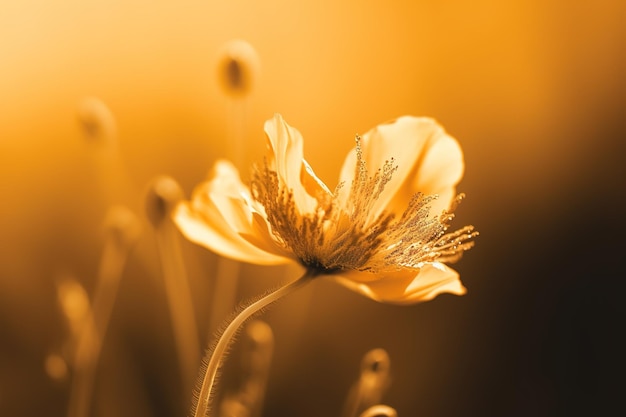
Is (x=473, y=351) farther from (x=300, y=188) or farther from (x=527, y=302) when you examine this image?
(x=300, y=188)

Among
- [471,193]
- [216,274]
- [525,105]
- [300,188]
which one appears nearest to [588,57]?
[525,105]

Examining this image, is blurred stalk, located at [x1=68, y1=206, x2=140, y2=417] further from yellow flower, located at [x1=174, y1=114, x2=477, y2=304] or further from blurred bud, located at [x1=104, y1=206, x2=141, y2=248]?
yellow flower, located at [x1=174, y1=114, x2=477, y2=304]

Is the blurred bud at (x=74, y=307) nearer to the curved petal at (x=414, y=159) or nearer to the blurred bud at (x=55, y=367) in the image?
the blurred bud at (x=55, y=367)

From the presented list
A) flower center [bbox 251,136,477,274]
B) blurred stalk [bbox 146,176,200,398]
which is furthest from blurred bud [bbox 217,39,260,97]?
flower center [bbox 251,136,477,274]

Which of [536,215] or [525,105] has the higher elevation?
[525,105]

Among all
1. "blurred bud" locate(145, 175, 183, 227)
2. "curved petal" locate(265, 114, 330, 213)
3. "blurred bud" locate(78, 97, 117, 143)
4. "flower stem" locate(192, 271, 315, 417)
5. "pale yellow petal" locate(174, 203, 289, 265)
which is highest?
"blurred bud" locate(78, 97, 117, 143)

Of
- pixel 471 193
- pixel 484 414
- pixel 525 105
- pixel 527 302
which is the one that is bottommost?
pixel 484 414
